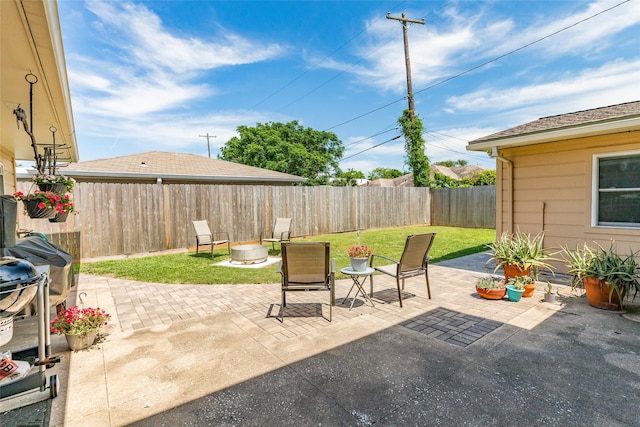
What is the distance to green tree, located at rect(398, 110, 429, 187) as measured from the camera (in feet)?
52.3

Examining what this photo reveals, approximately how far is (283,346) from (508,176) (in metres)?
5.62

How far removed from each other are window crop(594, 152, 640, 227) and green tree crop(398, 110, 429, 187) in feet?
36.6

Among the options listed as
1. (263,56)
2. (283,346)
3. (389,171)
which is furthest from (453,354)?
(389,171)

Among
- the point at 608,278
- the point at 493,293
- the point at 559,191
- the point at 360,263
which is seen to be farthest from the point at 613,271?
the point at 360,263

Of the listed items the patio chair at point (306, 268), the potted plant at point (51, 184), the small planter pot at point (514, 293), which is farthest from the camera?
the small planter pot at point (514, 293)

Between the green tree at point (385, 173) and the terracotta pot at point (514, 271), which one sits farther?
the green tree at point (385, 173)

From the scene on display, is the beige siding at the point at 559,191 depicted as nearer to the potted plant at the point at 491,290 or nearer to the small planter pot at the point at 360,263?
the potted plant at the point at 491,290

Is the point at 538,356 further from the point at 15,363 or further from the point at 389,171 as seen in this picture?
the point at 389,171

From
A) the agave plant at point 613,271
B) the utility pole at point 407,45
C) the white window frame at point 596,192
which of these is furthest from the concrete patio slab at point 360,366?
the utility pole at point 407,45

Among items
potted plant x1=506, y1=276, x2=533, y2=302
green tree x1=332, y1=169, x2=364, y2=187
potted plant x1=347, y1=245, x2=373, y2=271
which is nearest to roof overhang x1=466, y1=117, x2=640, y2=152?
potted plant x1=506, y1=276, x2=533, y2=302

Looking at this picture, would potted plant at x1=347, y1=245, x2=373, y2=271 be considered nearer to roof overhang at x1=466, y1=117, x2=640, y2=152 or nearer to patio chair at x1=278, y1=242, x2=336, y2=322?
patio chair at x1=278, y1=242, x2=336, y2=322

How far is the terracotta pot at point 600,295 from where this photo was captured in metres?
3.82

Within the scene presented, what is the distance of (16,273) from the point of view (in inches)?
70.5

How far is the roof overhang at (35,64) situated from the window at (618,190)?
22.9 feet
